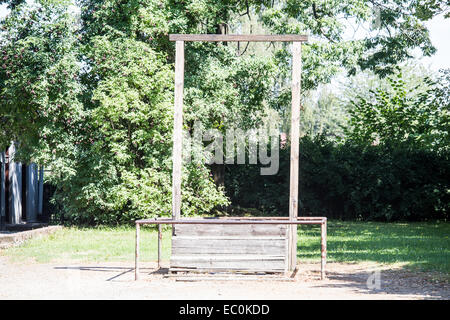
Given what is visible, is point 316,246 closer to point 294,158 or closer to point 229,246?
point 294,158

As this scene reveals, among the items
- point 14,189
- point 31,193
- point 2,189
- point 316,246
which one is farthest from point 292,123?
point 31,193

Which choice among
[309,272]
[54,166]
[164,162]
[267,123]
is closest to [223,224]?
[309,272]

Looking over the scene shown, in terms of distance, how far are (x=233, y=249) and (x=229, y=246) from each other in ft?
0.24

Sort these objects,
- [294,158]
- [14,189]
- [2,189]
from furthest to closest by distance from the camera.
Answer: [14,189]
[2,189]
[294,158]

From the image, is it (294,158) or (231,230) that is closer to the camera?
(231,230)

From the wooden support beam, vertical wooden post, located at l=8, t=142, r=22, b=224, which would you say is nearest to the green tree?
vertical wooden post, located at l=8, t=142, r=22, b=224

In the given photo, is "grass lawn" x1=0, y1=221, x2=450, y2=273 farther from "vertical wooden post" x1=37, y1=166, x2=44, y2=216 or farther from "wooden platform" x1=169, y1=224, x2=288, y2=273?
"vertical wooden post" x1=37, y1=166, x2=44, y2=216

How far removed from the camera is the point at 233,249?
358 inches

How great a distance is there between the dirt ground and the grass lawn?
3.50 feet

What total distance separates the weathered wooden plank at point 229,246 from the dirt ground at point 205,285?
1.52ft

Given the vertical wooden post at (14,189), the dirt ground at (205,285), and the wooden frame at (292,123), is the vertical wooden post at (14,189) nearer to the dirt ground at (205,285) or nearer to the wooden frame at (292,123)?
the dirt ground at (205,285)

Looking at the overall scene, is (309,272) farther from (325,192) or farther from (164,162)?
(325,192)

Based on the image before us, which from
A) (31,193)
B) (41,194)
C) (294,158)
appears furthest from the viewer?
(41,194)

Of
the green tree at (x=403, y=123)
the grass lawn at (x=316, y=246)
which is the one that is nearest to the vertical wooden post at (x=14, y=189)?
the grass lawn at (x=316, y=246)
